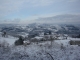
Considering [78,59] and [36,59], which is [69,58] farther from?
[36,59]

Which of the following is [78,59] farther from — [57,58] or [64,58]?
[57,58]

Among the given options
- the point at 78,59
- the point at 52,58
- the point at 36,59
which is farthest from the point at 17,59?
the point at 78,59

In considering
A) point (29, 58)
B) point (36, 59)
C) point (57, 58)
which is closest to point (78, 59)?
point (57, 58)

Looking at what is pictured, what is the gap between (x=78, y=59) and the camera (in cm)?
513

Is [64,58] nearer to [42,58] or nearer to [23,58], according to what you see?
[42,58]

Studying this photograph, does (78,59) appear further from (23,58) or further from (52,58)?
(23,58)

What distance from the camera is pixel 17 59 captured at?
17.1 feet

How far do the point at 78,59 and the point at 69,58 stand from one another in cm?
50

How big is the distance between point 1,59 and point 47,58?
2716mm

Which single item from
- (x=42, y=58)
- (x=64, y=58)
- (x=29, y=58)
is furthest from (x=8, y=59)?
(x=64, y=58)

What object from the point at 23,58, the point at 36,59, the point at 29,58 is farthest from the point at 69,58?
the point at 23,58

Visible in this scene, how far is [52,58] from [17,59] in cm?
209

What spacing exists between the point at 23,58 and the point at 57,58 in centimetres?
207

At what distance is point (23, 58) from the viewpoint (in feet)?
17.6
